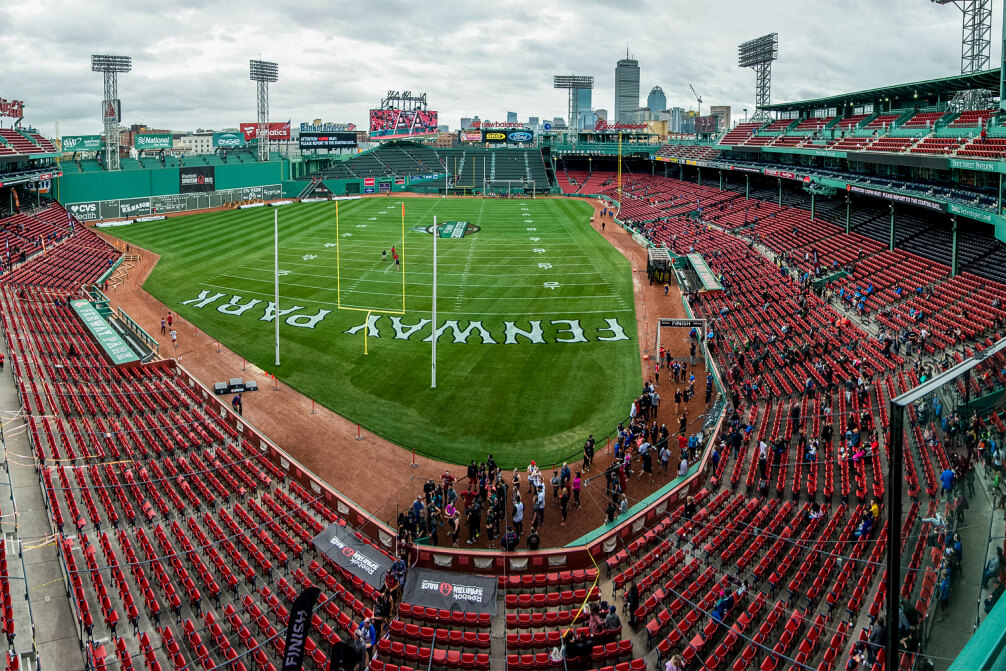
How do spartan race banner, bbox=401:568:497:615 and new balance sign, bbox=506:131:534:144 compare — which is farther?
new balance sign, bbox=506:131:534:144

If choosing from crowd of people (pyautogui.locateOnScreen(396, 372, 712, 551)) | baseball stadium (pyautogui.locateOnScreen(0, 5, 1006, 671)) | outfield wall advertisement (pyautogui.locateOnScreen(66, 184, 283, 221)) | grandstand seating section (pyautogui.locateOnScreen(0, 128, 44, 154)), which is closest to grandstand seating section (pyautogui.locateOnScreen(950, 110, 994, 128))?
baseball stadium (pyautogui.locateOnScreen(0, 5, 1006, 671))

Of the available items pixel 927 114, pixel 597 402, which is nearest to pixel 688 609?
pixel 597 402

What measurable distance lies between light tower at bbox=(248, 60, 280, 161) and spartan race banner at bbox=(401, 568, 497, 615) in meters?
94.5

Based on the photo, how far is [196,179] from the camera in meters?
83.9

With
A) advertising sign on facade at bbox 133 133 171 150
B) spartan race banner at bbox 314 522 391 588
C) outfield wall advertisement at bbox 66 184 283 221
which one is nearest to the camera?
spartan race banner at bbox 314 522 391 588

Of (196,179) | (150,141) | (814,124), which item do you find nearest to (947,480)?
(814,124)

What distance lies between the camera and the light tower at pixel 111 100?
80062 mm

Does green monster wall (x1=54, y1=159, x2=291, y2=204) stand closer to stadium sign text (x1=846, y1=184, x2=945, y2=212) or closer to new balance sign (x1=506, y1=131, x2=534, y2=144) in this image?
new balance sign (x1=506, y1=131, x2=534, y2=144)

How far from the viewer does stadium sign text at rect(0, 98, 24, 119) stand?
60469mm

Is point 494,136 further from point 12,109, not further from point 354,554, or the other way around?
point 354,554

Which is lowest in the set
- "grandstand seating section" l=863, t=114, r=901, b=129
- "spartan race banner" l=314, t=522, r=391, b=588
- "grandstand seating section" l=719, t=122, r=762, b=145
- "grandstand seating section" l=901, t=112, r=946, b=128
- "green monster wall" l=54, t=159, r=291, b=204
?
"spartan race banner" l=314, t=522, r=391, b=588

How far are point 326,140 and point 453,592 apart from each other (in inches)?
4106

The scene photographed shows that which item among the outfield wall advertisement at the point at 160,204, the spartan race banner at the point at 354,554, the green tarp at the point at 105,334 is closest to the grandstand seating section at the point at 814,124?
the green tarp at the point at 105,334

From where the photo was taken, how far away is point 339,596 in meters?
15.8
